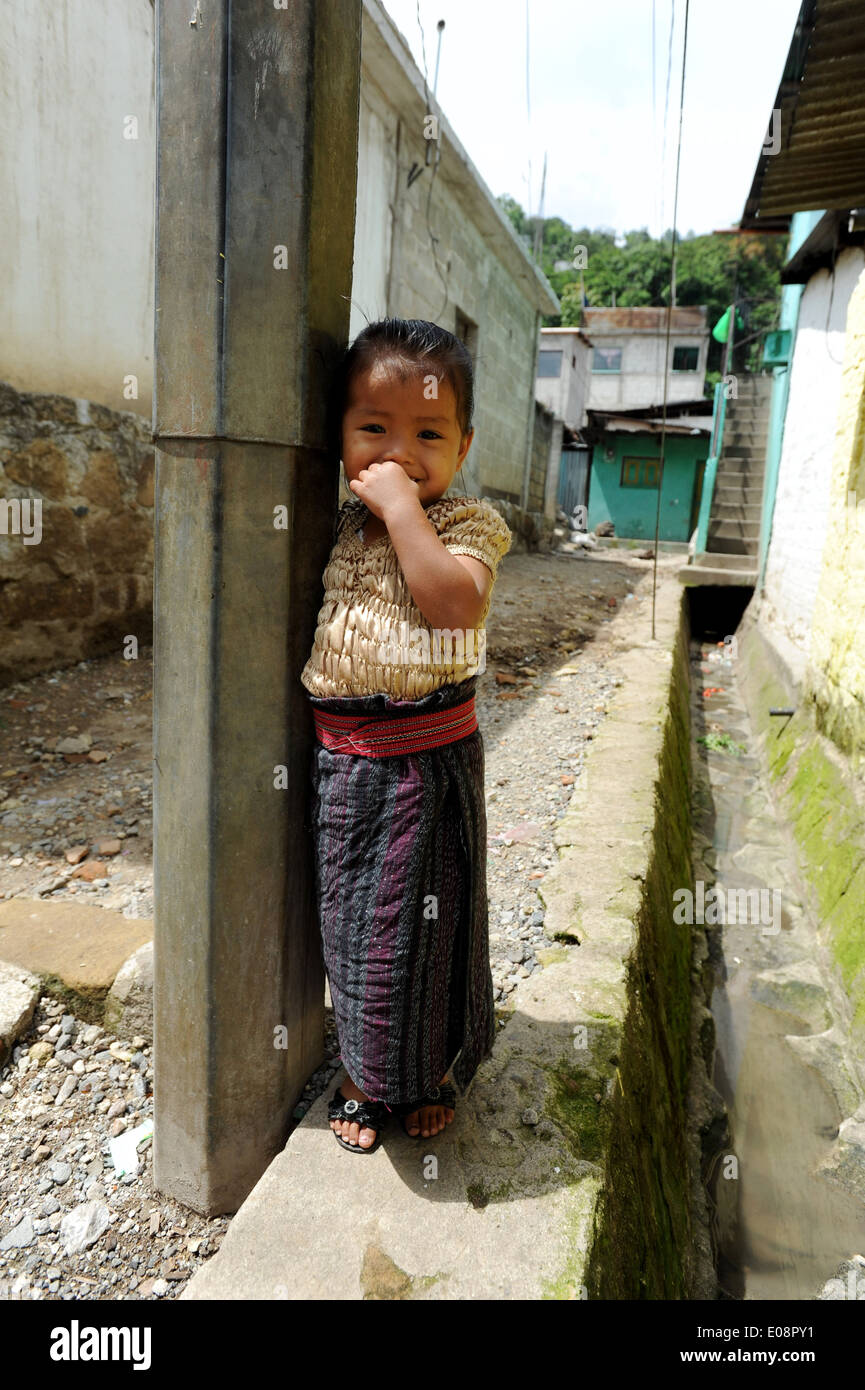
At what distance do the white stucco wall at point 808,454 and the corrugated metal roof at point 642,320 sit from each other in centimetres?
2170

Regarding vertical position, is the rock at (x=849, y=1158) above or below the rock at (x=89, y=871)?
below

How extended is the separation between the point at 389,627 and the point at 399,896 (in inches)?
17.8

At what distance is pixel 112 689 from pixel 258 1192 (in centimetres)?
338

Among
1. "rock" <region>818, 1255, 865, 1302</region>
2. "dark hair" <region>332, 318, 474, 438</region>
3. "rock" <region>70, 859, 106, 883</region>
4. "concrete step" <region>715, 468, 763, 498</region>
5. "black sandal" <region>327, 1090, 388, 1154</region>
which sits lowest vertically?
"rock" <region>818, 1255, 865, 1302</region>

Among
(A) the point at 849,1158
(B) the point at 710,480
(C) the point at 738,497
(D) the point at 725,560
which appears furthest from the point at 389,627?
(C) the point at 738,497

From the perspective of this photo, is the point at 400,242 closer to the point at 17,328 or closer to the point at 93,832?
the point at 17,328

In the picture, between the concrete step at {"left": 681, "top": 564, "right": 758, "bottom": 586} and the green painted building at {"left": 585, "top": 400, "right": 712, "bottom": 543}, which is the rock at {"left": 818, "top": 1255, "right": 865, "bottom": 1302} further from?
the green painted building at {"left": 585, "top": 400, "right": 712, "bottom": 543}

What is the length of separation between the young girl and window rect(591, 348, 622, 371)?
31.8 metres

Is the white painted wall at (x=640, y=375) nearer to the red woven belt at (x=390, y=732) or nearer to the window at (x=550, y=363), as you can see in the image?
the window at (x=550, y=363)

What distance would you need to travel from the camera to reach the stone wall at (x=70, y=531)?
4.16m

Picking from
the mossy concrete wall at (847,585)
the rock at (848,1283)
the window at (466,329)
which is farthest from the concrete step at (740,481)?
the rock at (848,1283)

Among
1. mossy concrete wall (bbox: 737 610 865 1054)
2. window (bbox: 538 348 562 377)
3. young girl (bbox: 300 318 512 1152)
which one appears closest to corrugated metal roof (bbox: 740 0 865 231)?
mossy concrete wall (bbox: 737 610 865 1054)

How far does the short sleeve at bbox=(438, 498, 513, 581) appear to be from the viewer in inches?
58.7

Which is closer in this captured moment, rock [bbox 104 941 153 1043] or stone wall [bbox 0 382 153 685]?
rock [bbox 104 941 153 1043]
